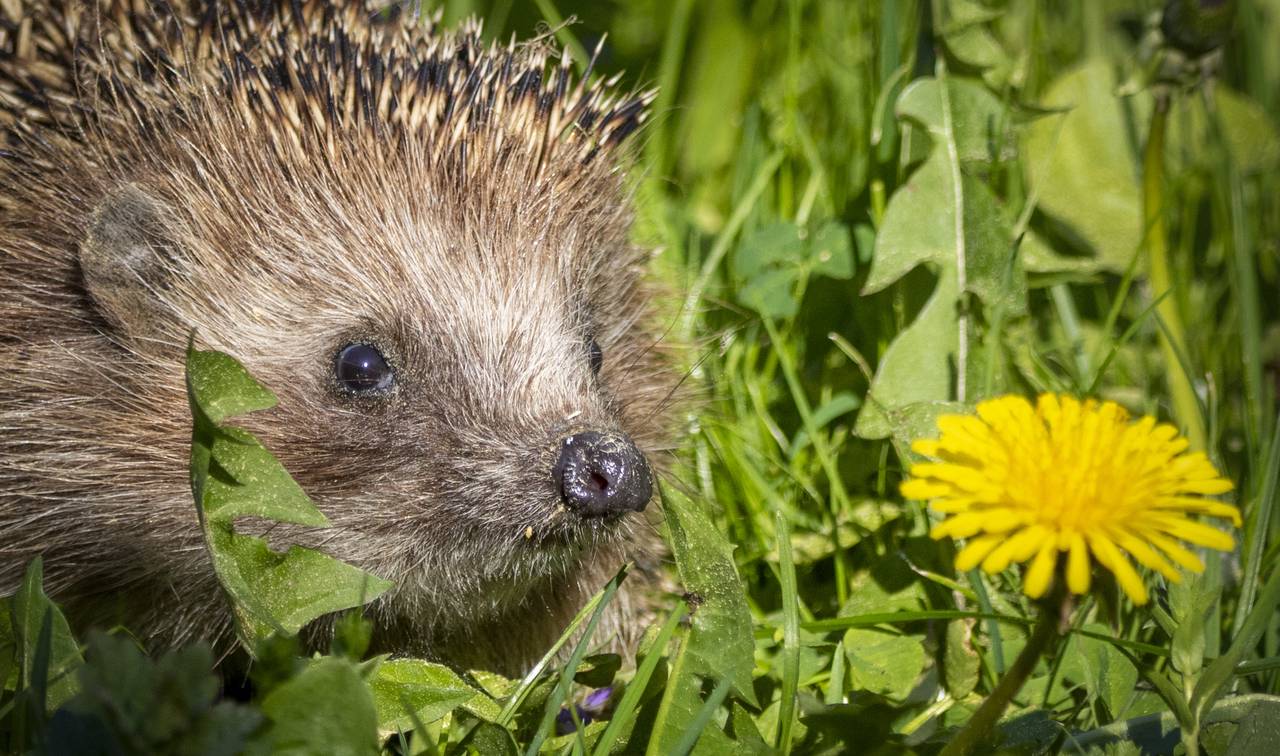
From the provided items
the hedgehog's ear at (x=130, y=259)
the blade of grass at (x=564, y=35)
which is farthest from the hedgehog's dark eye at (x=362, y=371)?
the blade of grass at (x=564, y=35)

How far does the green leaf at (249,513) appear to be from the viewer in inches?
72.9

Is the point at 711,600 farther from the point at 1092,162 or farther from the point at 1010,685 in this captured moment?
the point at 1092,162

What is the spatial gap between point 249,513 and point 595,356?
3.65ft

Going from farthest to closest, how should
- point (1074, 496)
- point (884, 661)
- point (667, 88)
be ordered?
point (667, 88) < point (884, 661) < point (1074, 496)

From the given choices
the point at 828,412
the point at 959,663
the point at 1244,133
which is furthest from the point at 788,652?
the point at 1244,133

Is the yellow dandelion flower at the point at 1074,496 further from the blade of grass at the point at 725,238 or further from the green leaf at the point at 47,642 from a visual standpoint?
the blade of grass at the point at 725,238

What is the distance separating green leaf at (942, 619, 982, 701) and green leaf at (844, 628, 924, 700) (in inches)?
2.5

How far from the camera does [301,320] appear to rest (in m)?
2.57

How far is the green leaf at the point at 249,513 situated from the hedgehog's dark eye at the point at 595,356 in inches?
38.4

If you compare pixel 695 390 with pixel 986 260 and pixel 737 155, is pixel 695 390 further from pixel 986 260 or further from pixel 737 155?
pixel 737 155

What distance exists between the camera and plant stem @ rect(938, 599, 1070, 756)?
169cm

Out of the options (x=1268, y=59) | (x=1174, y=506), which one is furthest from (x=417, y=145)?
(x=1268, y=59)

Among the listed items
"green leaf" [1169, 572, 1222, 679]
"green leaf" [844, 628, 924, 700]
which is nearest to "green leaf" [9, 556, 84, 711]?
"green leaf" [844, 628, 924, 700]

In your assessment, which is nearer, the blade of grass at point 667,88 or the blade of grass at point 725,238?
the blade of grass at point 725,238
